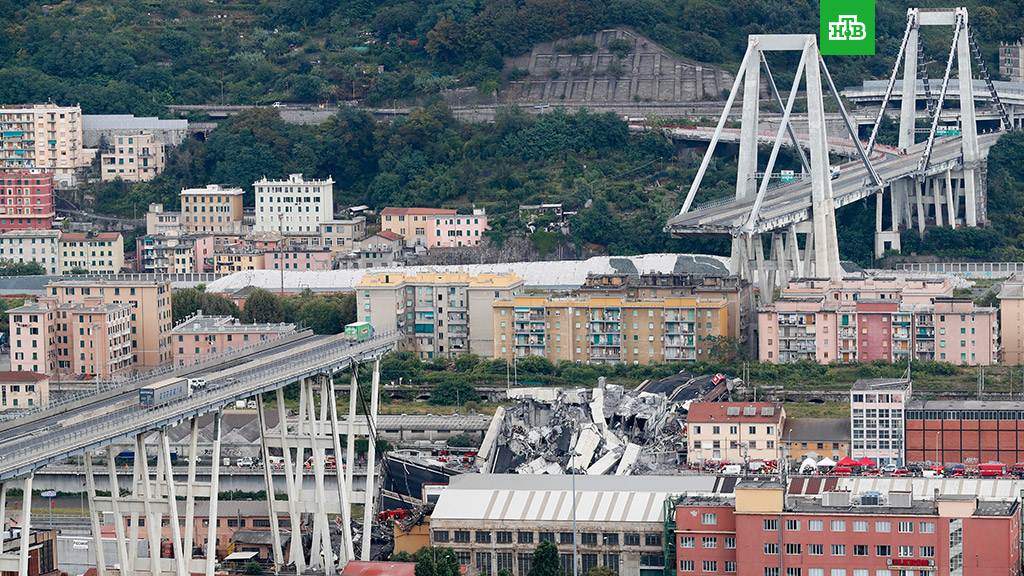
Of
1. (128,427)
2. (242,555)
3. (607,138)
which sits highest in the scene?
(607,138)

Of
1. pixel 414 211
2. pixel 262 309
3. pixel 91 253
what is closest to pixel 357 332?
pixel 262 309

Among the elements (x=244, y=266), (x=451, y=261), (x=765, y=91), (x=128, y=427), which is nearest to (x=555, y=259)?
(x=451, y=261)

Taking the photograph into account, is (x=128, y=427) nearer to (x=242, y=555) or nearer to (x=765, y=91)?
(x=242, y=555)

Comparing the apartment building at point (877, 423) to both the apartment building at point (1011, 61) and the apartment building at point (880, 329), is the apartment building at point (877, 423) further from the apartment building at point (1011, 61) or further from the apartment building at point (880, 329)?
the apartment building at point (1011, 61)

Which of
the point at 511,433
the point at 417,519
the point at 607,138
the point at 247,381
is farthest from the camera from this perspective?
the point at 607,138

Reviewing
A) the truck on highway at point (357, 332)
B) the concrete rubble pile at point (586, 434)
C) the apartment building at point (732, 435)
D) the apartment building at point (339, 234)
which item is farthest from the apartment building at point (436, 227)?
the truck on highway at point (357, 332)
